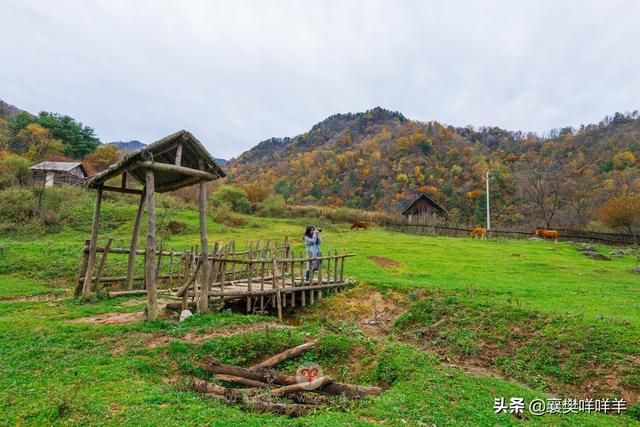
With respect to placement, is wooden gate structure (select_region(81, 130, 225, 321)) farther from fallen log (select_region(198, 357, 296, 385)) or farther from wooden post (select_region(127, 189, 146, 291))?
fallen log (select_region(198, 357, 296, 385))

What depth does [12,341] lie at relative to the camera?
739 cm

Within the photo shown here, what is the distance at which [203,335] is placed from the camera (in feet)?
26.5

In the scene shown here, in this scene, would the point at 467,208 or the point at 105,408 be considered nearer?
the point at 105,408

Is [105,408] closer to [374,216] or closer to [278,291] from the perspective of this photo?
[278,291]

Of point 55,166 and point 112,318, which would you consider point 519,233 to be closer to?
point 112,318

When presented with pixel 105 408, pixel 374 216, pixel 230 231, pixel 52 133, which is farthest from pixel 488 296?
pixel 52 133

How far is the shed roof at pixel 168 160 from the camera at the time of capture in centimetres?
918

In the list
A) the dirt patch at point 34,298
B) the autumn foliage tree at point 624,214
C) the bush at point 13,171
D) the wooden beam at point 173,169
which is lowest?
the dirt patch at point 34,298

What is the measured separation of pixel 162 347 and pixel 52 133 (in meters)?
53.1

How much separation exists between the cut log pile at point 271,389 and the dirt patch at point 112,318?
3.44m

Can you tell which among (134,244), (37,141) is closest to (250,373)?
(134,244)

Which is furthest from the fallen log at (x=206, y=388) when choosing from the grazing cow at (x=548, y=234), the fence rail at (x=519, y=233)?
the fence rail at (x=519, y=233)

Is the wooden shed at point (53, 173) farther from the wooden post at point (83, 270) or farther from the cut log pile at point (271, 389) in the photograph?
the cut log pile at point (271, 389)

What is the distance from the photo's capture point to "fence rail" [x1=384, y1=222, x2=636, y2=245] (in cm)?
3353
